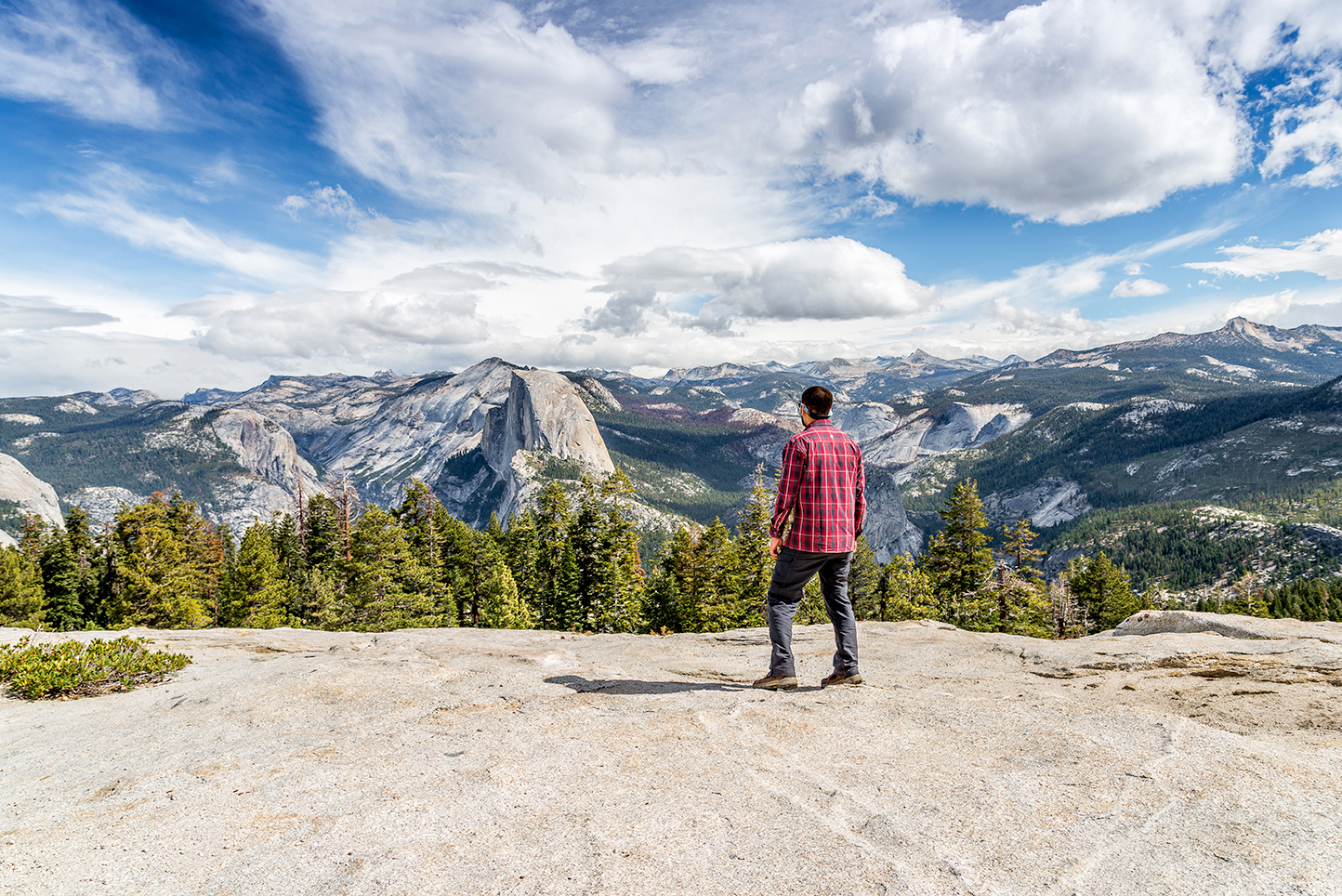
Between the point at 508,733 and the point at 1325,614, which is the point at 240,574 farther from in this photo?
the point at 1325,614

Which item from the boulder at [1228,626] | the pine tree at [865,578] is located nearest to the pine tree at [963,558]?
the pine tree at [865,578]

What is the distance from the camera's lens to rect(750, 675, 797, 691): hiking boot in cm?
827

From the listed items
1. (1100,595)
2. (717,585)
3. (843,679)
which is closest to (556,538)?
(717,585)

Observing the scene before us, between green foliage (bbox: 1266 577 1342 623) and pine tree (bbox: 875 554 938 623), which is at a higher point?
pine tree (bbox: 875 554 938 623)

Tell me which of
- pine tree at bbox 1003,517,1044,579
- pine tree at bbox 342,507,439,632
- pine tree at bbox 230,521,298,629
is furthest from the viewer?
pine tree at bbox 230,521,298,629

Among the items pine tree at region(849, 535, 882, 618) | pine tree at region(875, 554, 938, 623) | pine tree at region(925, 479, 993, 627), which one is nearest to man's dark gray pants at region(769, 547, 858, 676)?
pine tree at region(875, 554, 938, 623)

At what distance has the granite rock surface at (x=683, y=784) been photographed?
3645 millimetres

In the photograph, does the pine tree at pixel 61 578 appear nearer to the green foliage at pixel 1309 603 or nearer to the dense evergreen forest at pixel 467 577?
the dense evergreen forest at pixel 467 577

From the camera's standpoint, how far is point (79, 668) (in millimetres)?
8812

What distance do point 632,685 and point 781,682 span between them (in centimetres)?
220

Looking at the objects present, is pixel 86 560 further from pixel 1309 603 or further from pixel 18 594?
pixel 1309 603

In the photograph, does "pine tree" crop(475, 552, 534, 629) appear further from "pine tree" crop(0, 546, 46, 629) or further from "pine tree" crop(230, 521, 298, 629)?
"pine tree" crop(0, 546, 46, 629)

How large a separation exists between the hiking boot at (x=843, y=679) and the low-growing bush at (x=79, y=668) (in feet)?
33.9

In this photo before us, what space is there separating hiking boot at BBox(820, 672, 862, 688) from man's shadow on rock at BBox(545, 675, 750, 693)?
1.12m
